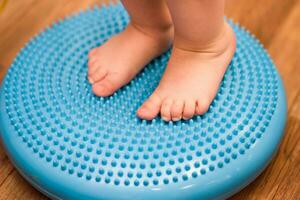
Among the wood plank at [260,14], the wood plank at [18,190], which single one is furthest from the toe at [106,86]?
the wood plank at [260,14]

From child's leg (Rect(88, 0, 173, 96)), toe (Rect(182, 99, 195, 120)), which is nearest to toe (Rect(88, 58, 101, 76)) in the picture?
child's leg (Rect(88, 0, 173, 96))

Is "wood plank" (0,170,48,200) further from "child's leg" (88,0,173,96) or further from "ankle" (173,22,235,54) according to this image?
"ankle" (173,22,235,54)

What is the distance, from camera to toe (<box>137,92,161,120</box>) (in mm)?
922

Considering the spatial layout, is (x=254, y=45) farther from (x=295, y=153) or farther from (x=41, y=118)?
(x=41, y=118)

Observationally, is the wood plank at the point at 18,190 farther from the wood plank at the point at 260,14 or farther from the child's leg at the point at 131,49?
the wood plank at the point at 260,14

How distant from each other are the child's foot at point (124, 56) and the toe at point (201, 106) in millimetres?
160

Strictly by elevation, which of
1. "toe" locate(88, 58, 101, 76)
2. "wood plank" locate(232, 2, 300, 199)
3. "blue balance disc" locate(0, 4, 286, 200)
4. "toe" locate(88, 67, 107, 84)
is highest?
"toe" locate(88, 58, 101, 76)

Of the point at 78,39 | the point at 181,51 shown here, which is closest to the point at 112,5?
the point at 78,39

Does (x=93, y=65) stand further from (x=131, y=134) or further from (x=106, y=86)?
(x=131, y=134)

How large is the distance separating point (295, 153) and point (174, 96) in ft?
0.92

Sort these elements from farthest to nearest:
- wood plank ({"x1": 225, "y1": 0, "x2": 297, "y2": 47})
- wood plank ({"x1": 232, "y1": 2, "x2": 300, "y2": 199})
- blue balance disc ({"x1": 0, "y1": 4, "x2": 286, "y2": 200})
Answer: wood plank ({"x1": 225, "y1": 0, "x2": 297, "y2": 47})
wood plank ({"x1": 232, "y1": 2, "x2": 300, "y2": 199})
blue balance disc ({"x1": 0, "y1": 4, "x2": 286, "y2": 200})

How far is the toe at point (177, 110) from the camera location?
915mm

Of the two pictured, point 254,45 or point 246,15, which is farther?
point 246,15

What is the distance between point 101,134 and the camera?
0.90m
